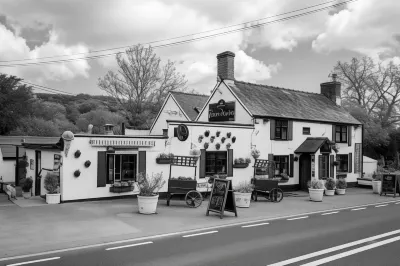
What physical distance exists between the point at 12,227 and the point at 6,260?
10.7ft

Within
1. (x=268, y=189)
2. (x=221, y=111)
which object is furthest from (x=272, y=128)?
(x=268, y=189)

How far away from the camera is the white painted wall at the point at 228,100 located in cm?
2153

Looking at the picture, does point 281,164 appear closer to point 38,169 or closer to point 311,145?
point 311,145

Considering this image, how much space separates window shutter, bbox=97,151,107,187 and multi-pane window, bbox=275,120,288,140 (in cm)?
1111

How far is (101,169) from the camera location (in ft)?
52.9

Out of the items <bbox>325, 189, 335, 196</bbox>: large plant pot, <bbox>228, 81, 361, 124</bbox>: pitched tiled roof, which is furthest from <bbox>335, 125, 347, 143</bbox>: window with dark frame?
<bbox>325, 189, 335, 196</bbox>: large plant pot

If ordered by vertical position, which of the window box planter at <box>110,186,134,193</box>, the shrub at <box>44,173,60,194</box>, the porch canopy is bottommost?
the window box planter at <box>110,186,134,193</box>

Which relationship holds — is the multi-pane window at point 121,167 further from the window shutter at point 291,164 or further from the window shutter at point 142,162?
the window shutter at point 291,164

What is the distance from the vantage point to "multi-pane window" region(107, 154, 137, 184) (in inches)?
648

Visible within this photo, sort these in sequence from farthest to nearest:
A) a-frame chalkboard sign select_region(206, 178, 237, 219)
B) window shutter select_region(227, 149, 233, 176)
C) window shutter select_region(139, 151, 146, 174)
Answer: window shutter select_region(227, 149, 233, 176)
window shutter select_region(139, 151, 146, 174)
a-frame chalkboard sign select_region(206, 178, 237, 219)

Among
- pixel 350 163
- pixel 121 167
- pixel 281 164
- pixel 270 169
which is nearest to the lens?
pixel 121 167

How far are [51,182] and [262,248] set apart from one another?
990 cm

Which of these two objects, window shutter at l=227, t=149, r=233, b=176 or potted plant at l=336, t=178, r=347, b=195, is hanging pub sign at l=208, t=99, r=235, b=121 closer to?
window shutter at l=227, t=149, r=233, b=176

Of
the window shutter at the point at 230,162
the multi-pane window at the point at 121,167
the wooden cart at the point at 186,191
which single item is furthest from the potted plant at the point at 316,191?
the multi-pane window at the point at 121,167
